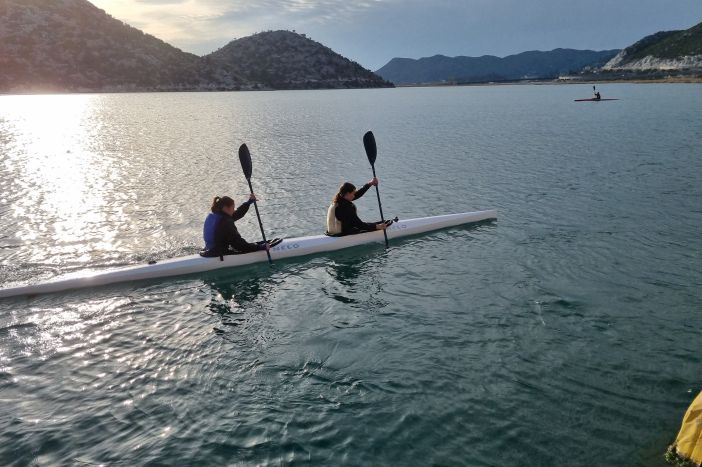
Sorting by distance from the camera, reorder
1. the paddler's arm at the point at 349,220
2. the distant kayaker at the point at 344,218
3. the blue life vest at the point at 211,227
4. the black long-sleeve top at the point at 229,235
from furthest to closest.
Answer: the paddler's arm at the point at 349,220 → the distant kayaker at the point at 344,218 → the black long-sleeve top at the point at 229,235 → the blue life vest at the point at 211,227

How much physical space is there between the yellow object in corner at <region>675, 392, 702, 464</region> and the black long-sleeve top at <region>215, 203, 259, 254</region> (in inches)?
463

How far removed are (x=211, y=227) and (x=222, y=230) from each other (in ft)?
1.11

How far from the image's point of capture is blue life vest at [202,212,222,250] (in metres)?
14.4

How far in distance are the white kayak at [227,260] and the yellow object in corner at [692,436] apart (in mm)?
11333

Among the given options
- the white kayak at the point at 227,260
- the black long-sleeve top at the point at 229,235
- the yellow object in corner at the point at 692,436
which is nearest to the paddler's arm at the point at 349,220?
the white kayak at the point at 227,260

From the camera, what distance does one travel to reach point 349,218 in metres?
16.7

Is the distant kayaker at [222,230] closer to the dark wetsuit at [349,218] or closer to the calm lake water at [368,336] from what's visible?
the calm lake water at [368,336]

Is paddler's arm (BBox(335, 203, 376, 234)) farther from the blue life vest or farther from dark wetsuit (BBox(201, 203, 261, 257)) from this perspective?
the blue life vest

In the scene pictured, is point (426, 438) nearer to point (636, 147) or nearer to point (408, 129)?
point (636, 147)

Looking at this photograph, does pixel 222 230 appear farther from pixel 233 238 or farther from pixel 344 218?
pixel 344 218

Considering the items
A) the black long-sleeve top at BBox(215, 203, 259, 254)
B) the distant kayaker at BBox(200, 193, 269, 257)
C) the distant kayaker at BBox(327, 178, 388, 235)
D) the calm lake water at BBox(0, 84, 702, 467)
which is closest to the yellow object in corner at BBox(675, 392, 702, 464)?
the calm lake water at BBox(0, 84, 702, 467)

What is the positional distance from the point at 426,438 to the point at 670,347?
611cm

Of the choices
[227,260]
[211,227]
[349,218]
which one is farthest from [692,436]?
[211,227]

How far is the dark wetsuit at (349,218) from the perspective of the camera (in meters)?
16.4
